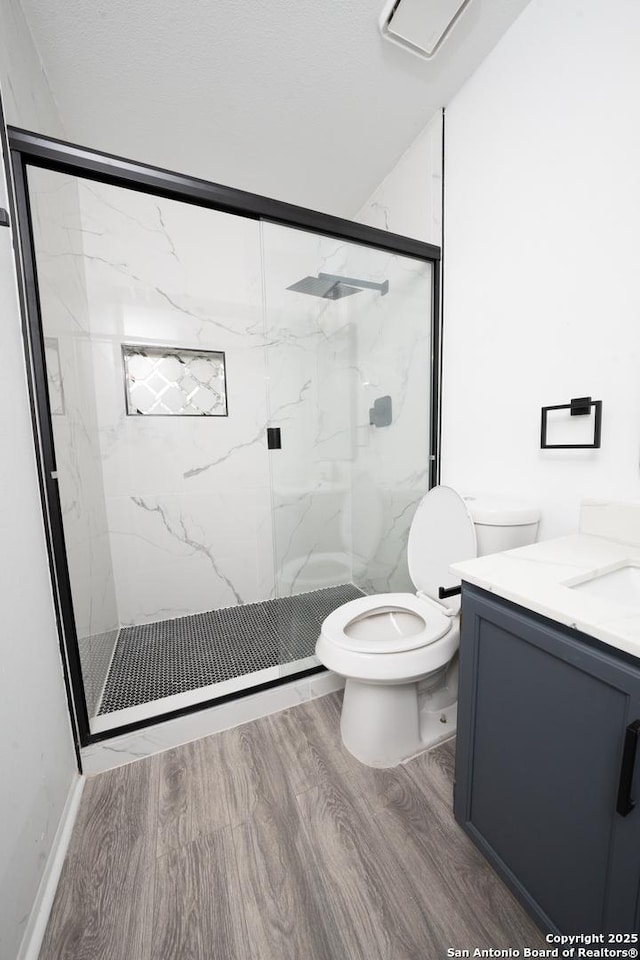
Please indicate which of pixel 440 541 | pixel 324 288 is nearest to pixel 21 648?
pixel 440 541

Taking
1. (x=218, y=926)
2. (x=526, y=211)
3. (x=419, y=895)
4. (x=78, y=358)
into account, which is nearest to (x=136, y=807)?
(x=218, y=926)

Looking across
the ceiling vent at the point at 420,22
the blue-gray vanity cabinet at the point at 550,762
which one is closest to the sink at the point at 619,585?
the blue-gray vanity cabinet at the point at 550,762

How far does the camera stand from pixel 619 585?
2.98ft

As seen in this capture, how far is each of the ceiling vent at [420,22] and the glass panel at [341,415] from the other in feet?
2.06

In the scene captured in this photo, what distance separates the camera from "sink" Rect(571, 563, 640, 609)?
876 mm

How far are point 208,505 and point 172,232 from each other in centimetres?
161

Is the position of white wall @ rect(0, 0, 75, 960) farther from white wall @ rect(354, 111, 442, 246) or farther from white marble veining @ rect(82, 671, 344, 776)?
white wall @ rect(354, 111, 442, 246)

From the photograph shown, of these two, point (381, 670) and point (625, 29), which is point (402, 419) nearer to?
point (381, 670)

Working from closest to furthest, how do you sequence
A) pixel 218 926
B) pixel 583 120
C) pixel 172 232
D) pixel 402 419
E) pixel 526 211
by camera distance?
pixel 218 926
pixel 583 120
pixel 526 211
pixel 402 419
pixel 172 232

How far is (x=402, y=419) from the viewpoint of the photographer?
6.28 feet

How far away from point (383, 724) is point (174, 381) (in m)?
2.05

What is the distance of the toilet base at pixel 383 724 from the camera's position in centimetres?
127

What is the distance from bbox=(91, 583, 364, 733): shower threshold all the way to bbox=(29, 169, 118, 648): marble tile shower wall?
22 centimetres

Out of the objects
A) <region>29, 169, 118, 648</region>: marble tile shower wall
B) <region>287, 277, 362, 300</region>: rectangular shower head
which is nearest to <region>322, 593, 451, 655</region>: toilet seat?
<region>29, 169, 118, 648</region>: marble tile shower wall
